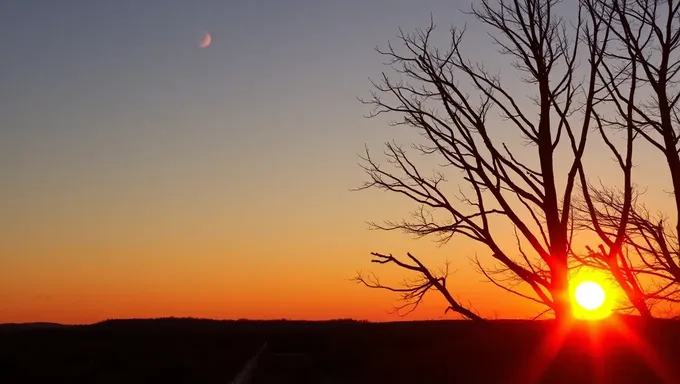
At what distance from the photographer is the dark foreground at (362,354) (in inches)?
545

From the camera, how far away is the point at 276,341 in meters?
33.4

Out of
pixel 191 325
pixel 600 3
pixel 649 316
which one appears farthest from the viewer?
pixel 191 325

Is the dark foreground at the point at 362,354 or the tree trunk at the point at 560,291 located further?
the dark foreground at the point at 362,354

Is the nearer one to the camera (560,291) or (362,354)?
(560,291)

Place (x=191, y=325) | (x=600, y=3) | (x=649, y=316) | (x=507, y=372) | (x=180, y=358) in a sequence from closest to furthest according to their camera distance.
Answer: (x=600, y=3) → (x=649, y=316) → (x=507, y=372) → (x=180, y=358) → (x=191, y=325)

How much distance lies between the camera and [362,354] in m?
24.4

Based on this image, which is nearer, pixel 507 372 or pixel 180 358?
pixel 507 372

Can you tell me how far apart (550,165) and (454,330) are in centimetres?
1668

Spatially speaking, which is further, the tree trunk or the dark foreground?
the dark foreground

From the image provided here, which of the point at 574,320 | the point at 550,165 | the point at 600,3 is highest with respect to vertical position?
the point at 600,3

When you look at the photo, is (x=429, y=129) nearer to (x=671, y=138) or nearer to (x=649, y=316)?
(x=671, y=138)

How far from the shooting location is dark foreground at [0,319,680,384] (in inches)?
545

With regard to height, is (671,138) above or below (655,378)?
above

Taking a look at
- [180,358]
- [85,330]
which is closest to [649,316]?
[180,358]
